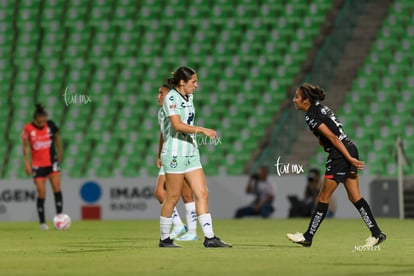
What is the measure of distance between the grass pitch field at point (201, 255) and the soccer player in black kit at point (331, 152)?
434 millimetres

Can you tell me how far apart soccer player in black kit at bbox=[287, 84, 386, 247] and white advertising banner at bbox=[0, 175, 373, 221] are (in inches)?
456

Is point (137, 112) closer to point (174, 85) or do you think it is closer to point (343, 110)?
point (343, 110)

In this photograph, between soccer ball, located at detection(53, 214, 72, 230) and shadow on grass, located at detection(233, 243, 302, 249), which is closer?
shadow on grass, located at detection(233, 243, 302, 249)

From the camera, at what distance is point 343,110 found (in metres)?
26.0

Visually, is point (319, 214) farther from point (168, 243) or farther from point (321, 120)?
point (168, 243)

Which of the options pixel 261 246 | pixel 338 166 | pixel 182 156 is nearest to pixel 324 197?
pixel 338 166

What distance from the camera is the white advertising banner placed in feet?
78.6

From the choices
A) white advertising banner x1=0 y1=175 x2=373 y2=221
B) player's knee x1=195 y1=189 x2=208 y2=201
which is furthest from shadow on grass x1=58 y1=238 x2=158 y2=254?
white advertising banner x1=0 y1=175 x2=373 y2=221

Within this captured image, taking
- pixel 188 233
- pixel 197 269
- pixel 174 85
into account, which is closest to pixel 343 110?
pixel 188 233

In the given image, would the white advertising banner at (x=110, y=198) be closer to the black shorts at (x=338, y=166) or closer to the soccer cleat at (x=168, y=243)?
the soccer cleat at (x=168, y=243)

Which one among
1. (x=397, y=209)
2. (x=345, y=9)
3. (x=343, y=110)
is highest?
(x=345, y=9)

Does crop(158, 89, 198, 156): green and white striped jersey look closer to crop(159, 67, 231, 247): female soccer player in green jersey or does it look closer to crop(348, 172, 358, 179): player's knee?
crop(159, 67, 231, 247): female soccer player in green jersey

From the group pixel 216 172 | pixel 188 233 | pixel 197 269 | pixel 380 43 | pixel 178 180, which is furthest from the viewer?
pixel 380 43

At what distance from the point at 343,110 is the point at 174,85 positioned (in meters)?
14.1
